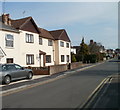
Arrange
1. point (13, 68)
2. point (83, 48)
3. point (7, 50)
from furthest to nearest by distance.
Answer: point (83, 48) < point (7, 50) < point (13, 68)

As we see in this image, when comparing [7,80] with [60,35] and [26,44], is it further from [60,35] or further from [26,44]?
[60,35]

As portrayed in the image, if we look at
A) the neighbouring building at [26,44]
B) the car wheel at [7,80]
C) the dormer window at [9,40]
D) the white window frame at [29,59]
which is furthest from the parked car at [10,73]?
→ the white window frame at [29,59]

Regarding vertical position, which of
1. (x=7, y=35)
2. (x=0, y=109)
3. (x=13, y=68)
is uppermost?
(x=7, y=35)

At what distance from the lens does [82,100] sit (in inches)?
300

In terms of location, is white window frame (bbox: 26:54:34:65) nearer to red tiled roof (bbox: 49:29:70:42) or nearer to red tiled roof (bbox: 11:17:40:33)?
red tiled roof (bbox: 11:17:40:33)

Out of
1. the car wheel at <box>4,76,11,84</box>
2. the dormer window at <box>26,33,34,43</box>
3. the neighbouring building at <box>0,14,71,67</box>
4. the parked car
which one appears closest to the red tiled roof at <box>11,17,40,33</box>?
the neighbouring building at <box>0,14,71,67</box>

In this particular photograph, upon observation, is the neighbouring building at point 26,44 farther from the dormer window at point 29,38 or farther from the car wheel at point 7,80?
the car wheel at point 7,80

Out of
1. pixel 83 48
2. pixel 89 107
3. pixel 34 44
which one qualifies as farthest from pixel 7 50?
pixel 83 48

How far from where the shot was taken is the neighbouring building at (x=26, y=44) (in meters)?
20.8

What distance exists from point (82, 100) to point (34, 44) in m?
19.1

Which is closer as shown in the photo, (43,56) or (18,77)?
(18,77)

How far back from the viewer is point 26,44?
78.7ft

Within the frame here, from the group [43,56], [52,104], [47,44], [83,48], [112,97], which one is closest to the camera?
[52,104]

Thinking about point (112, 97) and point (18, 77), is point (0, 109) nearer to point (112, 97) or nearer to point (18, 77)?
point (112, 97)
